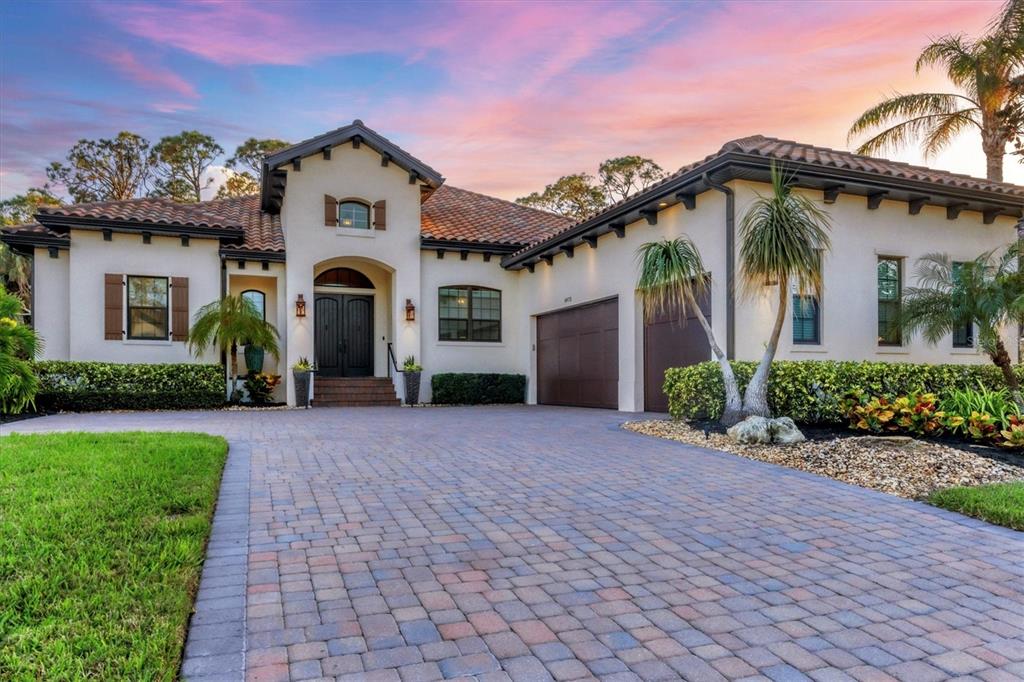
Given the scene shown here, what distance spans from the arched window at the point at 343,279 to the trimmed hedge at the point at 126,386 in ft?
13.5

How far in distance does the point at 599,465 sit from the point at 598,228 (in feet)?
24.8

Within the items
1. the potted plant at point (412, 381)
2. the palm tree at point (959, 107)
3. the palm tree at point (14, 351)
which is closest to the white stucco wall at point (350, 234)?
the potted plant at point (412, 381)

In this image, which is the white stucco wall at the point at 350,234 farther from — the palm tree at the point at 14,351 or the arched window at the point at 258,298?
the palm tree at the point at 14,351

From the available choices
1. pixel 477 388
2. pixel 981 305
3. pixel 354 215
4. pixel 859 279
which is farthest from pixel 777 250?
pixel 354 215

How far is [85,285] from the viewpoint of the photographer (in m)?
14.3

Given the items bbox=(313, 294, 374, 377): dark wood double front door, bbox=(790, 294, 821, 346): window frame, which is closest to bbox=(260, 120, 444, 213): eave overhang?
bbox=(313, 294, 374, 377): dark wood double front door

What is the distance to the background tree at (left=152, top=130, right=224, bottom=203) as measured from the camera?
1081 inches

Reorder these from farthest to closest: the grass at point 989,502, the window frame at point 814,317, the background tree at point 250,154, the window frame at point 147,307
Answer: the background tree at point 250,154, the window frame at point 147,307, the window frame at point 814,317, the grass at point 989,502

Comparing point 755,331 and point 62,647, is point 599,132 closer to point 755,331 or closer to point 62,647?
point 755,331

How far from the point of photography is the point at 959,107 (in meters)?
15.9

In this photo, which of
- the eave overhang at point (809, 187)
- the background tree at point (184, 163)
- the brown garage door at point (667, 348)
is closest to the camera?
the eave overhang at point (809, 187)

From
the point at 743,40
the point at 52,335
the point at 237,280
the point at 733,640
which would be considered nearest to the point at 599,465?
the point at 733,640

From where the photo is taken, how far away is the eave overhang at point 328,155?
15.2 m

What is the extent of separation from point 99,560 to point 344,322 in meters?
14.3
